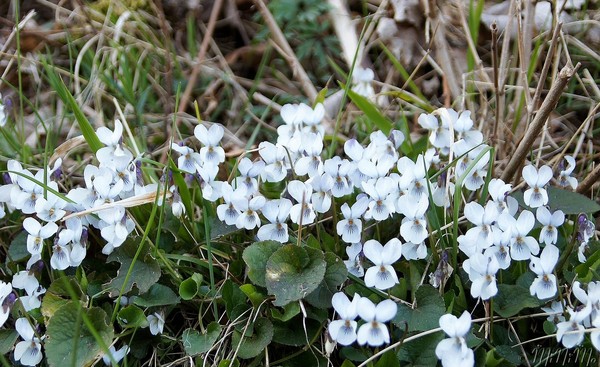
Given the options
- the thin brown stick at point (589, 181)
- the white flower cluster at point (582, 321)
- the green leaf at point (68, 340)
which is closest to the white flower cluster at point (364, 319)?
the white flower cluster at point (582, 321)

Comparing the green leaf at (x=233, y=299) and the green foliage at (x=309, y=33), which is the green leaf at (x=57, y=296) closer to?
the green leaf at (x=233, y=299)

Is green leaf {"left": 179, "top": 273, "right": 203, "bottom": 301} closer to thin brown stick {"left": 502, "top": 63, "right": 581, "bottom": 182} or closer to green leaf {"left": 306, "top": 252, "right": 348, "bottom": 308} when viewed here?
green leaf {"left": 306, "top": 252, "right": 348, "bottom": 308}

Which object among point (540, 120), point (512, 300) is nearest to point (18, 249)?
point (512, 300)

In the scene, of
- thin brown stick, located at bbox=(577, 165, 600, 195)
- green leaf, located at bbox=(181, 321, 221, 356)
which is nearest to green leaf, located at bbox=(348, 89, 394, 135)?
thin brown stick, located at bbox=(577, 165, 600, 195)

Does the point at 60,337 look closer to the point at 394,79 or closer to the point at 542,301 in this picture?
the point at 542,301

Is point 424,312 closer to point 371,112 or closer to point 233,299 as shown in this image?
point 233,299

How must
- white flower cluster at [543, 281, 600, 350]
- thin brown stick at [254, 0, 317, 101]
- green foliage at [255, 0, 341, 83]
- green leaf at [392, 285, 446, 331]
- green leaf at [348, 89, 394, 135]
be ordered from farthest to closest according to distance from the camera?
green foliage at [255, 0, 341, 83]
thin brown stick at [254, 0, 317, 101]
green leaf at [348, 89, 394, 135]
green leaf at [392, 285, 446, 331]
white flower cluster at [543, 281, 600, 350]
